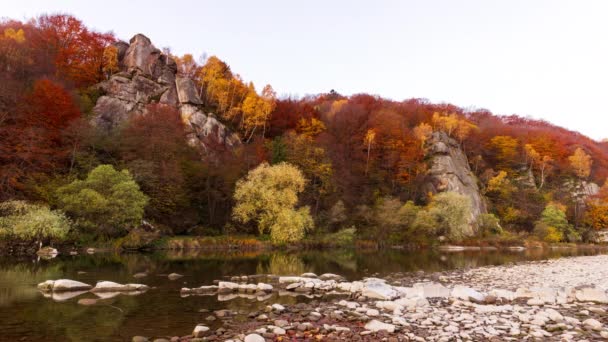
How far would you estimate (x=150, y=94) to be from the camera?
66.9 meters

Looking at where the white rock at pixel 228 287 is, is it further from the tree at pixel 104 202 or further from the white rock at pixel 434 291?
the tree at pixel 104 202

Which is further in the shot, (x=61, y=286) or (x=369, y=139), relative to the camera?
(x=369, y=139)

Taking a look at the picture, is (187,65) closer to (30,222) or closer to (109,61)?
(109,61)

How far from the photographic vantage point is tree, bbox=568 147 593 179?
86.7 meters

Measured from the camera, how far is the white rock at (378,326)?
10.7 meters

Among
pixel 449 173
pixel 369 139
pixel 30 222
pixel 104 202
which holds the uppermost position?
pixel 369 139

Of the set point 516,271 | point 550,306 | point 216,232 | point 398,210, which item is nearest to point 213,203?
point 216,232

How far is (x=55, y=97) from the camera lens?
47.3m

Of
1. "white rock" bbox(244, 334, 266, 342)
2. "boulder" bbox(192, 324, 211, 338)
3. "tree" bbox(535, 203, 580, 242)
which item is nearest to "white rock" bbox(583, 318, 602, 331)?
"white rock" bbox(244, 334, 266, 342)

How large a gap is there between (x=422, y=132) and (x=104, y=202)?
58.5 m

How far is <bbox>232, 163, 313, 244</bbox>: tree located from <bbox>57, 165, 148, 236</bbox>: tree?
12028 mm

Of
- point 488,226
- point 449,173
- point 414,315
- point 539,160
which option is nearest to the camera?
point 414,315

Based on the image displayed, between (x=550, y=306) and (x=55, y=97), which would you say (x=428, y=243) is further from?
(x=55, y=97)

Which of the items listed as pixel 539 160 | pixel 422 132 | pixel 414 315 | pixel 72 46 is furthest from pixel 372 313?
pixel 539 160
